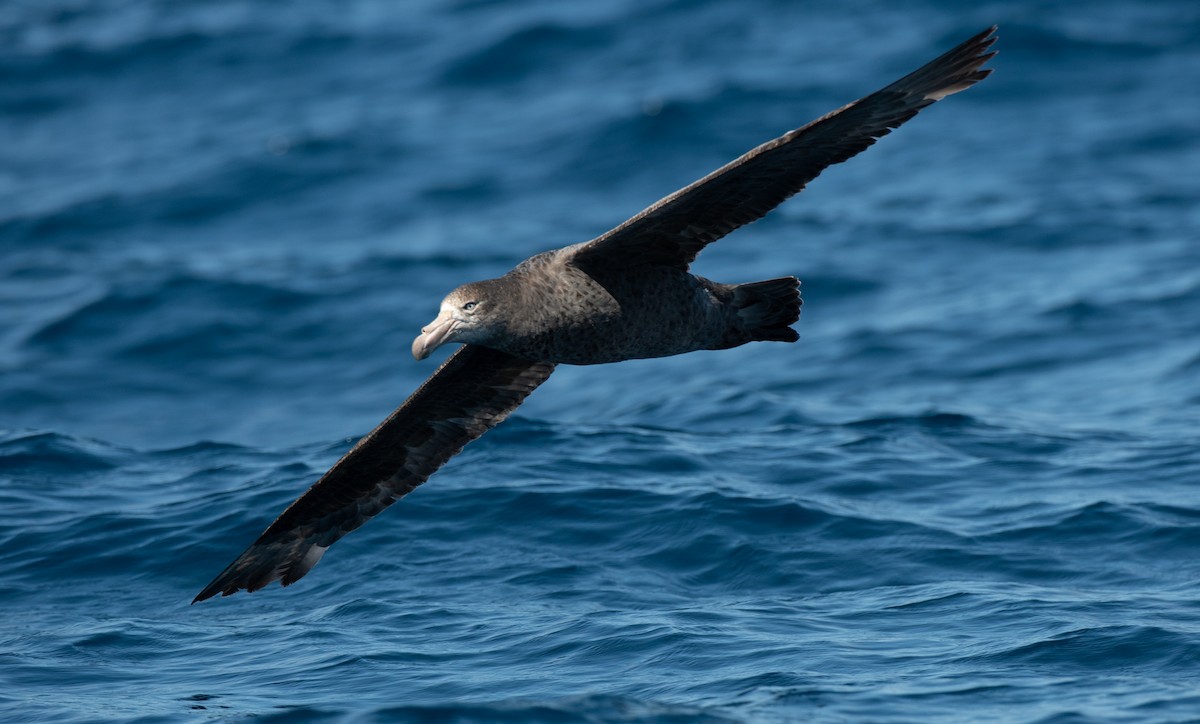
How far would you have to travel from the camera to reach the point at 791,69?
2108 cm

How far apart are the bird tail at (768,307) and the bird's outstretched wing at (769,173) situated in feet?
1.32

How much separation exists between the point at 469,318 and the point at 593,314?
0.68 m

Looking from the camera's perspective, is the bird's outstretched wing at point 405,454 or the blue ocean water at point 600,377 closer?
the blue ocean water at point 600,377

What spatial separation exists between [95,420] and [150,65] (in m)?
11.1

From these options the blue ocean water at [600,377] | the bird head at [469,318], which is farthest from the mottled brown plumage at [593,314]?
the blue ocean water at [600,377]

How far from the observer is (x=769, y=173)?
800 centimetres

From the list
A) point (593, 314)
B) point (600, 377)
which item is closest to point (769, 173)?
point (593, 314)

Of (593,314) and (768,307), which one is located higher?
(593,314)

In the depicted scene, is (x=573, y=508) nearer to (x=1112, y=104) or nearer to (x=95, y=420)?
(x=95, y=420)

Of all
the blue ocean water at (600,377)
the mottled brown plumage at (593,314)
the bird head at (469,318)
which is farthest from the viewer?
the blue ocean water at (600,377)

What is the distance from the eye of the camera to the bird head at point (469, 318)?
7.89 meters

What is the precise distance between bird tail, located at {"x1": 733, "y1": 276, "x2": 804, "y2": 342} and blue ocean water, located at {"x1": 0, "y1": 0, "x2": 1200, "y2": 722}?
1.58 m

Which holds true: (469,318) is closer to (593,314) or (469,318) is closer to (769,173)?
(593,314)

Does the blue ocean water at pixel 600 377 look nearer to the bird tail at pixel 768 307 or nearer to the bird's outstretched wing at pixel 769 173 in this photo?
the bird tail at pixel 768 307
